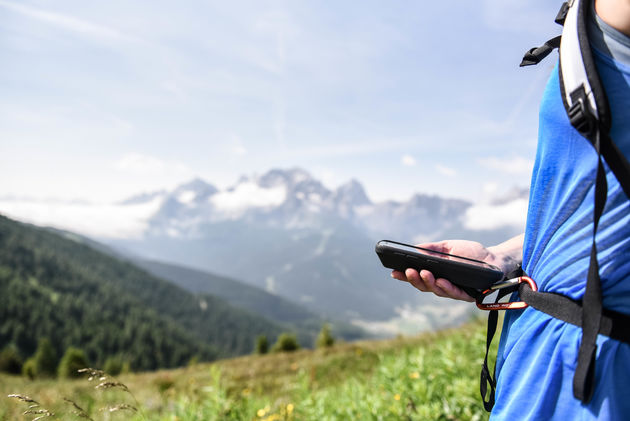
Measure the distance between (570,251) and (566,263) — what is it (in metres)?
0.05

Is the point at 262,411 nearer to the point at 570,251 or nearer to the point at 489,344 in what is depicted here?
the point at 489,344

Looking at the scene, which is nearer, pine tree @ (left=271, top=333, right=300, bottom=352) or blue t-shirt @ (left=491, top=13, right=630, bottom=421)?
blue t-shirt @ (left=491, top=13, right=630, bottom=421)

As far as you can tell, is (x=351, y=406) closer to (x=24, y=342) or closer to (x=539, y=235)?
(x=539, y=235)

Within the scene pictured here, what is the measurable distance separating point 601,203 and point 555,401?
2.37ft

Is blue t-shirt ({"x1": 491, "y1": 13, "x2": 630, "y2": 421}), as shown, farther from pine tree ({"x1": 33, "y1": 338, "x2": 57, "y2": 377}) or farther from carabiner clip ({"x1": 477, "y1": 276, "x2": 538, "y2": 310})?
pine tree ({"x1": 33, "y1": 338, "x2": 57, "y2": 377})

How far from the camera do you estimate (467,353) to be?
6.73 meters

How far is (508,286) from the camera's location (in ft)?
5.95

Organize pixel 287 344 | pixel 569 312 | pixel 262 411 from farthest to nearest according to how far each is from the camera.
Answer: pixel 287 344
pixel 262 411
pixel 569 312

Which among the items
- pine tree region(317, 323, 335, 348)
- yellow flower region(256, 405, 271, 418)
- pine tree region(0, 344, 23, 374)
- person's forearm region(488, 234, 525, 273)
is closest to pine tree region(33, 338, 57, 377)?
pine tree region(0, 344, 23, 374)

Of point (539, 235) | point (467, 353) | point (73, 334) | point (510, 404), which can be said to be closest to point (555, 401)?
point (510, 404)

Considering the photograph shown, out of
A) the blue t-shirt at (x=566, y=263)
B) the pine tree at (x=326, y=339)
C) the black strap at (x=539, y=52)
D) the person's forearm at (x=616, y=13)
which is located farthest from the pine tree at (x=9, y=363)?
the person's forearm at (x=616, y=13)

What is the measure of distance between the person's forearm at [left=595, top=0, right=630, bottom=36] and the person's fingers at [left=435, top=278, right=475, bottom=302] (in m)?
1.17

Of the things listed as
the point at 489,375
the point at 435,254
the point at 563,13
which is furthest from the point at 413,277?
the point at 563,13

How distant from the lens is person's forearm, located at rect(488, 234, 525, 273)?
2027mm
